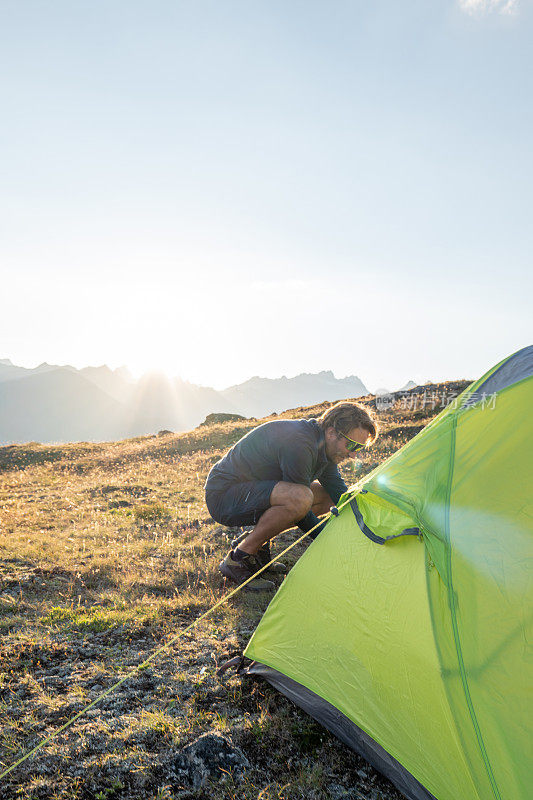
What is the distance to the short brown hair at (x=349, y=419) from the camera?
16.2 ft

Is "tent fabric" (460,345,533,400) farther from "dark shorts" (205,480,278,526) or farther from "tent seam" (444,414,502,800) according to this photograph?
"dark shorts" (205,480,278,526)

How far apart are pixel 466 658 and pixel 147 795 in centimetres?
205

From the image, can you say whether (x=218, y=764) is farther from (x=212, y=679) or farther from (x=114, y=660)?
(x=114, y=660)

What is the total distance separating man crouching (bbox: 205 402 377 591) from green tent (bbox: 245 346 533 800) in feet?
3.42

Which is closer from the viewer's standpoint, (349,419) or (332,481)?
(349,419)

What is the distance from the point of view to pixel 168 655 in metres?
4.23

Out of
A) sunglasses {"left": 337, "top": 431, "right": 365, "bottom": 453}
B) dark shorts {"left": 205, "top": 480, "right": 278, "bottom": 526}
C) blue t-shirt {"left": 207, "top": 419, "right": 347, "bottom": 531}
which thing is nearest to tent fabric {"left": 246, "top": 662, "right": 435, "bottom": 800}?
dark shorts {"left": 205, "top": 480, "right": 278, "bottom": 526}

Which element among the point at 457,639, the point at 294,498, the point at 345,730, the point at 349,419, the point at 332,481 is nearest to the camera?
the point at 457,639

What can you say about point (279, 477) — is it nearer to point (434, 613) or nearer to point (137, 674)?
point (137, 674)

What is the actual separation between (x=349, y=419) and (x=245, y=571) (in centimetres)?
220

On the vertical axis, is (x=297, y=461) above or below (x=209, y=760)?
above

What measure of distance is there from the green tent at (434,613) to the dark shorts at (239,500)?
4.51ft

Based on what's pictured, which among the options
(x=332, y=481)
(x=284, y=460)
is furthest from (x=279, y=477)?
(x=332, y=481)

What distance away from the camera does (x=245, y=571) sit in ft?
18.1
